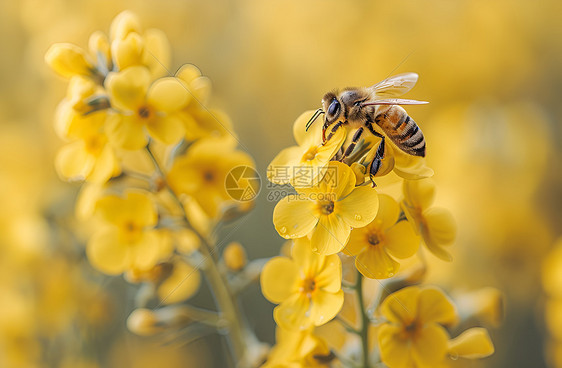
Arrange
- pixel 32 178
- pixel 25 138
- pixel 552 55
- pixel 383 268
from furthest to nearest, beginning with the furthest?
pixel 552 55
pixel 25 138
pixel 32 178
pixel 383 268

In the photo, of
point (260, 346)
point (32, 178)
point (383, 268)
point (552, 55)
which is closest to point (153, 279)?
point (260, 346)

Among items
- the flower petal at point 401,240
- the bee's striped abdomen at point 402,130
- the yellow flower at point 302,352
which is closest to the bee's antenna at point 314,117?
the bee's striped abdomen at point 402,130

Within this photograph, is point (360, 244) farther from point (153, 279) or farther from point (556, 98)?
point (556, 98)

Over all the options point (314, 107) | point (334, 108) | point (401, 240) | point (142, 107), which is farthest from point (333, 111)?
point (314, 107)

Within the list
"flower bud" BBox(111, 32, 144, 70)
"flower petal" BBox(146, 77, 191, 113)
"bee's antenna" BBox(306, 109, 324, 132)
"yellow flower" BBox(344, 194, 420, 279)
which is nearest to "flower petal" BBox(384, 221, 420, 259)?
"yellow flower" BBox(344, 194, 420, 279)

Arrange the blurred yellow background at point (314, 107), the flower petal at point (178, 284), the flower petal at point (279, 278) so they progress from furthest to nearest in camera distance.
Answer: the blurred yellow background at point (314, 107), the flower petal at point (178, 284), the flower petal at point (279, 278)

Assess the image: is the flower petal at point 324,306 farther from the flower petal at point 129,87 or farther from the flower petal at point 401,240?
the flower petal at point 129,87
